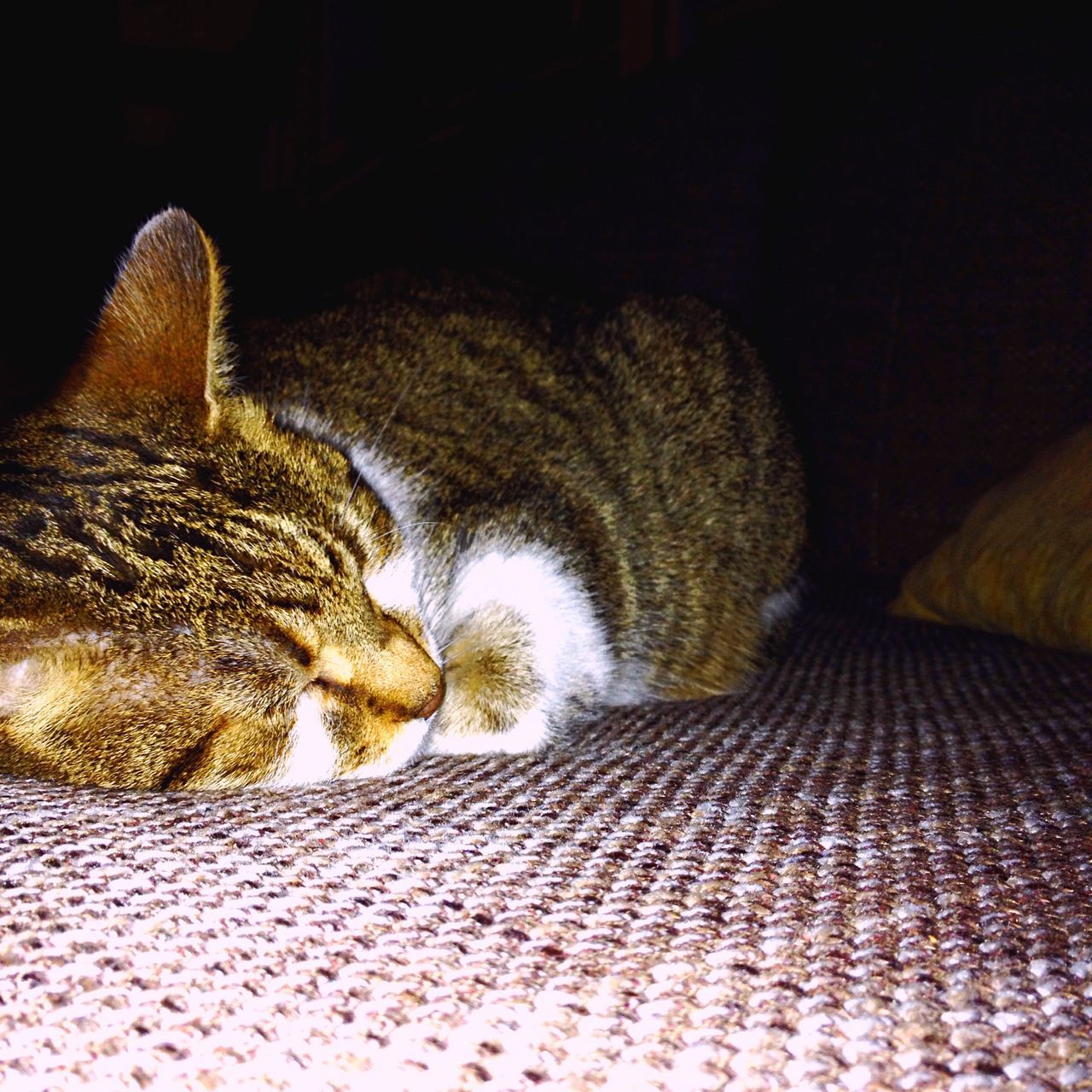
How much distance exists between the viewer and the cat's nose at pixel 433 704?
2.83 ft

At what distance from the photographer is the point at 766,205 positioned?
6.23 feet

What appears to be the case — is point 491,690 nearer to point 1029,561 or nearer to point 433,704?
point 433,704

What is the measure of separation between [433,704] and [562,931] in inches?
16.8

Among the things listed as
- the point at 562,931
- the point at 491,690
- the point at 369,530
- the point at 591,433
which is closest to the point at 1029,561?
the point at 591,433

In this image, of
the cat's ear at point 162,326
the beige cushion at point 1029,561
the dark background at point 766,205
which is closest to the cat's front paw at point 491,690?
the cat's ear at point 162,326

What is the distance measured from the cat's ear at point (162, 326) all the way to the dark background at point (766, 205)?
47 centimetres

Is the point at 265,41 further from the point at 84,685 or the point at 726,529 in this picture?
the point at 84,685

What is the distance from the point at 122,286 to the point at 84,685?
1.42 feet

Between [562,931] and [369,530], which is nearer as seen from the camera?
[562,931]

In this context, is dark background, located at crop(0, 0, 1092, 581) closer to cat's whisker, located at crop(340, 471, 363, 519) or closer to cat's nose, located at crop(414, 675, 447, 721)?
cat's whisker, located at crop(340, 471, 363, 519)

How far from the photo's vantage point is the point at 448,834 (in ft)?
1.92

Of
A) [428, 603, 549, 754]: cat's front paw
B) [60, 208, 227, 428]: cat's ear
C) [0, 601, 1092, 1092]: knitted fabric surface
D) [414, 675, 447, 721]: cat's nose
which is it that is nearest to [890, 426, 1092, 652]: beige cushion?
[0, 601, 1092, 1092]: knitted fabric surface

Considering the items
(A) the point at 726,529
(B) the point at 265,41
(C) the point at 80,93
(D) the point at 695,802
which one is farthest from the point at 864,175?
(B) the point at 265,41

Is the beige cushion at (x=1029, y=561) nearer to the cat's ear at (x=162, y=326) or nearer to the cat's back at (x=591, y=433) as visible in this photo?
the cat's back at (x=591, y=433)
